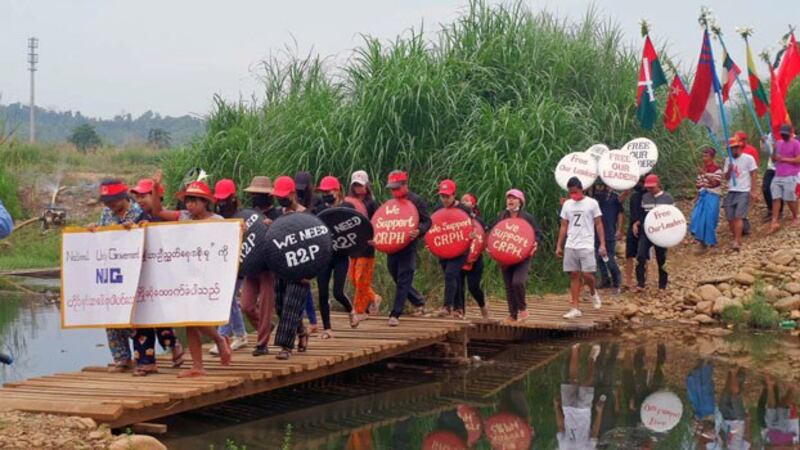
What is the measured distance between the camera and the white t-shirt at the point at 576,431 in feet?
31.6

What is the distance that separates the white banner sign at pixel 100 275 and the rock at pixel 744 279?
30.4 feet

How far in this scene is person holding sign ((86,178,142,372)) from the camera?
32.3 ft

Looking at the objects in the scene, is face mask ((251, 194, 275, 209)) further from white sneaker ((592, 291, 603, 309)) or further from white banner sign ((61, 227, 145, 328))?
white sneaker ((592, 291, 603, 309))

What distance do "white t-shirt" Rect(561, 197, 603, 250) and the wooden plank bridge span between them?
1014mm

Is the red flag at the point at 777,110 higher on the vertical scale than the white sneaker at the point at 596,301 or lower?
higher

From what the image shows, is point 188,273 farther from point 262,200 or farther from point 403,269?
point 403,269

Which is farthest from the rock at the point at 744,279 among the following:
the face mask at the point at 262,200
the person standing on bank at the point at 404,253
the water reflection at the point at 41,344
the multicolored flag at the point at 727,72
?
the water reflection at the point at 41,344

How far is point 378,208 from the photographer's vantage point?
13.0 meters

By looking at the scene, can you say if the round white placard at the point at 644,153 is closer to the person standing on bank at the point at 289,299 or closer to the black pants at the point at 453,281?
the black pants at the point at 453,281

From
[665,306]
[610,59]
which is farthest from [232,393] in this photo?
[610,59]

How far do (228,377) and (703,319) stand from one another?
314 inches

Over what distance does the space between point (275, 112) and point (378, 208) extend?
8.10m

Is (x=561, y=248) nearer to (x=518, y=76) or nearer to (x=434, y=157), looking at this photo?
(x=434, y=157)

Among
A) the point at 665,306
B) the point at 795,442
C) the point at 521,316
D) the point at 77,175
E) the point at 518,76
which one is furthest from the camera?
the point at 77,175
